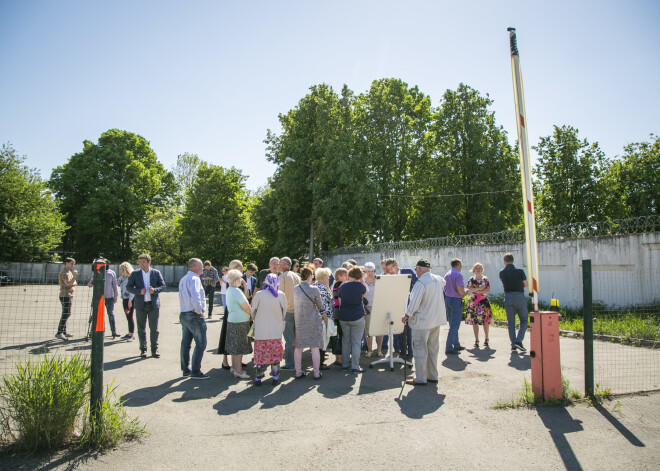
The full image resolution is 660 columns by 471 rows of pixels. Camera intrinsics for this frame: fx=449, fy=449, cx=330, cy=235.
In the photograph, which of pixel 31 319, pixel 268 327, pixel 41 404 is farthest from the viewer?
pixel 31 319

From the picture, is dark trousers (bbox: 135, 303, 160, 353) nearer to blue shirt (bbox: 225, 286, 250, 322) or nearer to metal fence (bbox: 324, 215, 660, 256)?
blue shirt (bbox: 225, 286, 250, 322)

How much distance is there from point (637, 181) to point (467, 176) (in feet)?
39.1

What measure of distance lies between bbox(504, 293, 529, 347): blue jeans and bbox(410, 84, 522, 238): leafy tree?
21.0 m

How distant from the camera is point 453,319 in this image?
9.49m

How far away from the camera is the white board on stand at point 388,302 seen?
822 centimetres

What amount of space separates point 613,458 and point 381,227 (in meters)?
27.2

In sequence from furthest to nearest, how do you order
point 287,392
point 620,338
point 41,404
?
1. point 620,338
2. point 287,392
3. point 41,404

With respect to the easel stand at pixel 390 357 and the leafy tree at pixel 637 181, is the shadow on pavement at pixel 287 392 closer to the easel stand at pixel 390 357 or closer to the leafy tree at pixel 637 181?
the easel stand at pixel 390 357

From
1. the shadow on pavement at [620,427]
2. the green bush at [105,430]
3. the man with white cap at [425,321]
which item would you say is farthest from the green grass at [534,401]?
the green bush at [105,430]

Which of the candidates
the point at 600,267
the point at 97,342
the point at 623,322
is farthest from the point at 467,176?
the point at 97,342

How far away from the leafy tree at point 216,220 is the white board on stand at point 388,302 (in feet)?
109

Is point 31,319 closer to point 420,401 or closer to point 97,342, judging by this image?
point 97,342

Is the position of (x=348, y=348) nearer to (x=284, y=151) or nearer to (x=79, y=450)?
(x=79, y=450)

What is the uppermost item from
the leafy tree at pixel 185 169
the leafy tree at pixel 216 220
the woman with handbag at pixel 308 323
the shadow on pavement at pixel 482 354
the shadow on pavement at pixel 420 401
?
the leafy tree at pixel 185 169
